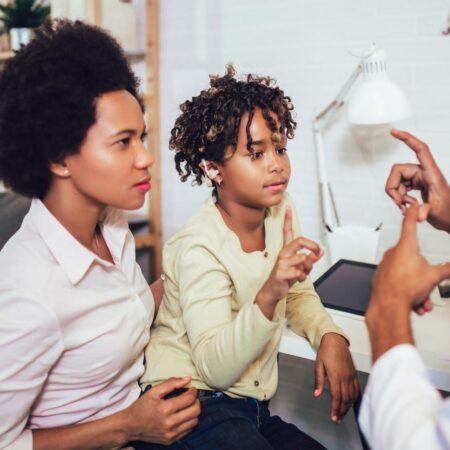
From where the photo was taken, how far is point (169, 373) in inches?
40.3

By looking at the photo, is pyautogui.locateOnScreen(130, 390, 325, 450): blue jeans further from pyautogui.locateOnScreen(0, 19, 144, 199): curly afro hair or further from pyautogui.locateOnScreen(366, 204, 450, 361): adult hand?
pyautogui.locateOnScreen(0, 19, 144, 199): curly afro hair

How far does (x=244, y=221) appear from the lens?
114 cm

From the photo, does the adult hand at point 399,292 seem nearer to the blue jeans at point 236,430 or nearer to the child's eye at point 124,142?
the blue jeans at point 236,430

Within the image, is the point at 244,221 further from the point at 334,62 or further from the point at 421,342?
the point at 334,62

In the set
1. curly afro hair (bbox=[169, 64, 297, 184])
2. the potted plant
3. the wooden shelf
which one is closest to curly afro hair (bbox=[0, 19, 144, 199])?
curly afro hair (bbox=[169, 64, 297, 184])

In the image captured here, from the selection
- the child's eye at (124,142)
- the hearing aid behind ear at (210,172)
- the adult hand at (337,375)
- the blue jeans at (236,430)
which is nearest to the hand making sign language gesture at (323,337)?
the adult hand at (337,375)

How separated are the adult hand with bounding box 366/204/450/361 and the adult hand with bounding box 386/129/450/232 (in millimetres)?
383

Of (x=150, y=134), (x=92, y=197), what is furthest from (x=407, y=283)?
(x=150, y=134)

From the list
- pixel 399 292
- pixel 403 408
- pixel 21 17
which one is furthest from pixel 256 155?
pixel 21 17

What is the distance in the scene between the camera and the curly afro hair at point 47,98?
83 centimetres

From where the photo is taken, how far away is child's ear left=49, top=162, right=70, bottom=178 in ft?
2.90

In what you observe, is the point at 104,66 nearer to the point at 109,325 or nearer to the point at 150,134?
the point at 109,325

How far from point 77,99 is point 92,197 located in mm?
177

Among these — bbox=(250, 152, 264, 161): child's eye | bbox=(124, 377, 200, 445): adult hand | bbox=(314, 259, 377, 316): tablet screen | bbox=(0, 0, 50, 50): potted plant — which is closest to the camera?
bbox=(124, 377, 200, 445): adult hand
